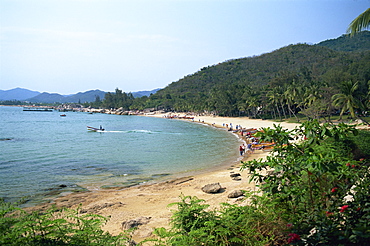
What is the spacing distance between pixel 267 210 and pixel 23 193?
15.9m

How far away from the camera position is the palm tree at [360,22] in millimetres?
10109

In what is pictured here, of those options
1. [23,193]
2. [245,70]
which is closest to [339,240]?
[23,193]

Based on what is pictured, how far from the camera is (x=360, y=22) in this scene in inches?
410

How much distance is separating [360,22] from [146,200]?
Answer: 12.6 metres

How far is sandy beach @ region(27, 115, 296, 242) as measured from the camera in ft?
36.7

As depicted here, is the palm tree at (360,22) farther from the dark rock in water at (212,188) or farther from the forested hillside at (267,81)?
the forested hillside at (267,81)

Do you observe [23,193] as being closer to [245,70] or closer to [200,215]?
[200,215]

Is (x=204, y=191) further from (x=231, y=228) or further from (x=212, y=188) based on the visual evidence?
(x=231, y=228)

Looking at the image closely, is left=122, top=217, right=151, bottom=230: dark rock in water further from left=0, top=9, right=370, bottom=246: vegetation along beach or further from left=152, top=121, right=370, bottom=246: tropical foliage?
left=152, top=121, right=370, bottom=246: tropical foliage

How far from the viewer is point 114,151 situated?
33.6 metres

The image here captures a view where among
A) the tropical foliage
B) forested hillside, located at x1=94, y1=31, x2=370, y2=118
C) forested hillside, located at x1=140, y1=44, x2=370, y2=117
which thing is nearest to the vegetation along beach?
the tropical foliage

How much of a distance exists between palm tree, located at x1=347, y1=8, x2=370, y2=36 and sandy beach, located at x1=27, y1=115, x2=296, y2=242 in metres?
7.51

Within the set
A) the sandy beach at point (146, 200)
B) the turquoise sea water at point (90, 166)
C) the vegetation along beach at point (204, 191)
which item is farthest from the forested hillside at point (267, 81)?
the sandy beach at point (146, 200)

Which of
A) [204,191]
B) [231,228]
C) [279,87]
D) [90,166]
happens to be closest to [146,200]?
[204,191]
